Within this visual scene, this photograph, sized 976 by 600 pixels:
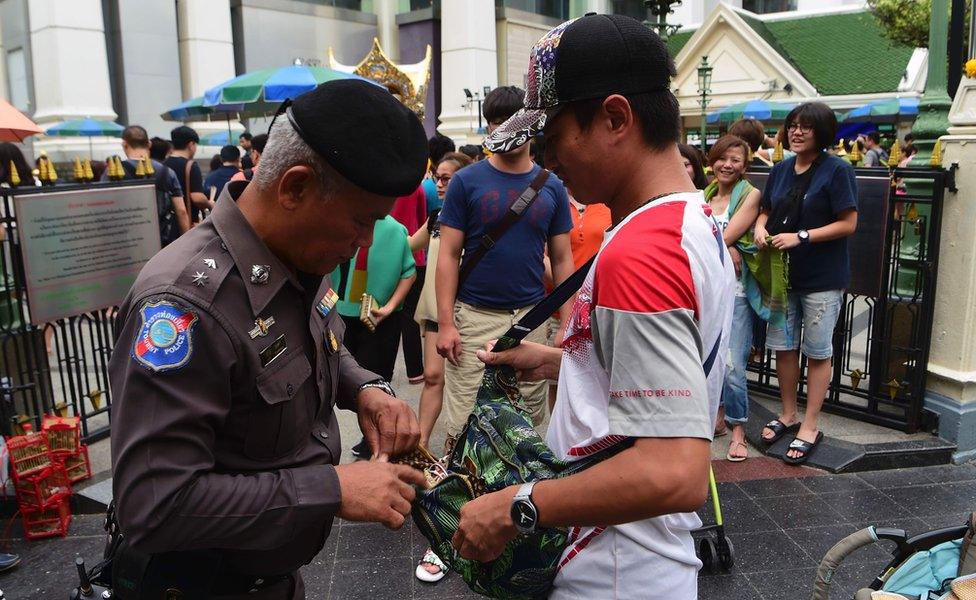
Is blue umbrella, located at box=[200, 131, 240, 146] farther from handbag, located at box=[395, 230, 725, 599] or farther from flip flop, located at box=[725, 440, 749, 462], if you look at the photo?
handbag, located at box=[395, 230, 725, 599]

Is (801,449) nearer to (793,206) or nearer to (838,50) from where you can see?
(793,206)

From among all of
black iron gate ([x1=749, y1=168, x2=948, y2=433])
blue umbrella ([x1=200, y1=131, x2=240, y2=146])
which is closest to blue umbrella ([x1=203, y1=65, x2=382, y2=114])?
black iron gate ([x1=749, y1=168, x2=948, y2=433])

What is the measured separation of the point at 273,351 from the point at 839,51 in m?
36.3

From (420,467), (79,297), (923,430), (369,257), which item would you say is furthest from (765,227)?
(79,297)

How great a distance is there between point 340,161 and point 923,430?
5.24 m

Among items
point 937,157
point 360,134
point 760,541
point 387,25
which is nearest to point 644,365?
point 360,134

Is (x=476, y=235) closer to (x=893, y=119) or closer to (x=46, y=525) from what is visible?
(x=46, y=525)

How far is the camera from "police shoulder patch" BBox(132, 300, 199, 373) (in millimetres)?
1339

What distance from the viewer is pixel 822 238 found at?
479cm

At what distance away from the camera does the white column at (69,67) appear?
1598 cm

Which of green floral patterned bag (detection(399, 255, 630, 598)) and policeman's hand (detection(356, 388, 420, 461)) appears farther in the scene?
policeman's hand (detection(356, 388, 420, 461))

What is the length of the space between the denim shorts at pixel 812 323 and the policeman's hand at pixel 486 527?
409cm

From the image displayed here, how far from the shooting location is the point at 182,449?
1365 millimetres

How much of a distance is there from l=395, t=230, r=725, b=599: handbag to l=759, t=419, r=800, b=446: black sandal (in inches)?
155
